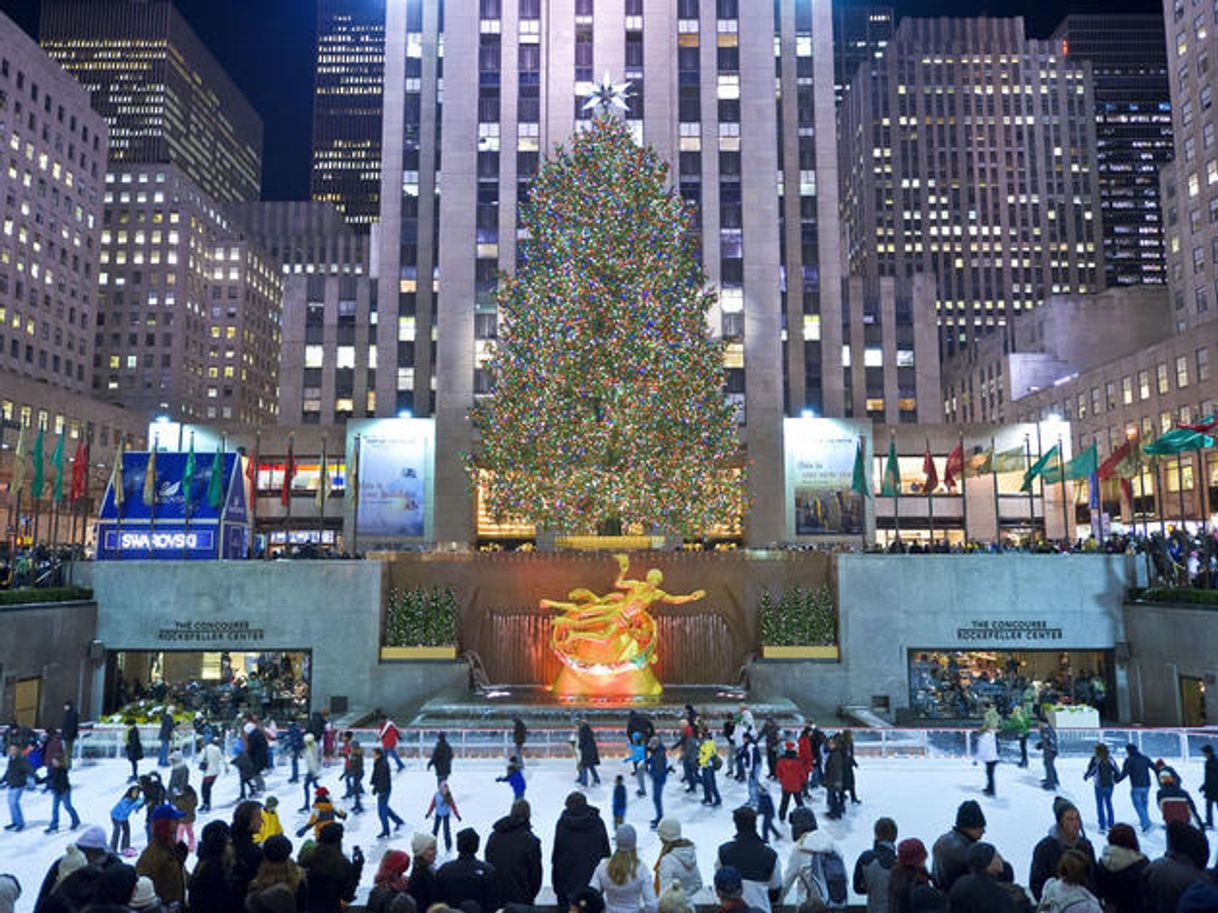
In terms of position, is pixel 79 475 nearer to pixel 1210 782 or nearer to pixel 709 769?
pixel 709 769

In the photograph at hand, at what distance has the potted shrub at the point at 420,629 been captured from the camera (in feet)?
105

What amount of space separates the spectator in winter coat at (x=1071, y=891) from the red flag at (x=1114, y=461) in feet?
93.4

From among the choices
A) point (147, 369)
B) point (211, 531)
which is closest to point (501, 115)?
point (211, 531)

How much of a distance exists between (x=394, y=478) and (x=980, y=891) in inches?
1946

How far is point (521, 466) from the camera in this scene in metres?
37.8

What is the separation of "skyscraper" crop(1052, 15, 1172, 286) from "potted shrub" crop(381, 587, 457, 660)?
170m

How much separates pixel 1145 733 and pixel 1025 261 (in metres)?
146

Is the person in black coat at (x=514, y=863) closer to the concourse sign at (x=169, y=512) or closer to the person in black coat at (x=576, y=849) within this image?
the person in black coat at (x=576, y=849)

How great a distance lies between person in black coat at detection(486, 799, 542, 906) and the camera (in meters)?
8.34

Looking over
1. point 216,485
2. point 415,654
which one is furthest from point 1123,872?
point 216,485

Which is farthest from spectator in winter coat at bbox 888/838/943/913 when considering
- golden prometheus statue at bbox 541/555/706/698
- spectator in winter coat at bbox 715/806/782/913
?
golden prometheus statue at bbox 541/555/706/698

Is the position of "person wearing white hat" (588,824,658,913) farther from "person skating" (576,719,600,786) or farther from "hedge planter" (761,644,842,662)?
"hedge planter" (761,644,842,662)

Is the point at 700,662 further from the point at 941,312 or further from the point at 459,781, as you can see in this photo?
the point at 941,312

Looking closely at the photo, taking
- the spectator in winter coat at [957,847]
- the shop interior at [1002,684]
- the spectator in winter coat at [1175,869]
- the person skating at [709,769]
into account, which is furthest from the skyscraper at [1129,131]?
the spectator in winter coat at [1175,869]
